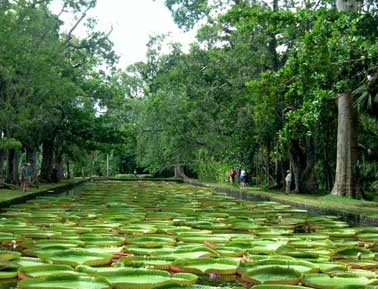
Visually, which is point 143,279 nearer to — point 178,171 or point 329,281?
point 329,281

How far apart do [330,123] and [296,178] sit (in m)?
2.68

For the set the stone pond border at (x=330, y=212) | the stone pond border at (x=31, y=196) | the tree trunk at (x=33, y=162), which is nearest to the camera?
the stone pond border at (x=330, y=212)

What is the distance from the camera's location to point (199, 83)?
24844 mm

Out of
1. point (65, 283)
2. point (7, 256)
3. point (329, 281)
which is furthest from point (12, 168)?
point (329, 281)

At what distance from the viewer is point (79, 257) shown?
651 cm

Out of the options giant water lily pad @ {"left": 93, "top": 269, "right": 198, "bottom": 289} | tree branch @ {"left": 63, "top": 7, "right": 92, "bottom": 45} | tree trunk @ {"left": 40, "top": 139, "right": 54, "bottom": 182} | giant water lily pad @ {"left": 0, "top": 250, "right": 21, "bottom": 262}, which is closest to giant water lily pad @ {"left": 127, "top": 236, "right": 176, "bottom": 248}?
giant water lily pad @ {"left": 0, "top": 250, "right": 21, "bottom": 262}

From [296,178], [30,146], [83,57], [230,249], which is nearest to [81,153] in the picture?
[83,57]

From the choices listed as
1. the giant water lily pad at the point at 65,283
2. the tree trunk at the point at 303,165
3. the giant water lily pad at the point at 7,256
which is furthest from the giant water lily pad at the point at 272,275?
the tree trunk at the point at 303,165

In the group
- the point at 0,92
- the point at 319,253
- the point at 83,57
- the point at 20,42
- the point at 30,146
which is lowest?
the point at 319,253

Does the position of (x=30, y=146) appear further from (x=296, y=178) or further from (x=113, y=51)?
(x=296, y=178)

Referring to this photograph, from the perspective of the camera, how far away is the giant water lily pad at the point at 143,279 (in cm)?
510

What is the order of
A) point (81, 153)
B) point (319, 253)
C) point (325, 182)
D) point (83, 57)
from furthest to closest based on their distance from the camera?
point (81, 153)
point (83, 57)
point (325, 182)
point (319, 253)

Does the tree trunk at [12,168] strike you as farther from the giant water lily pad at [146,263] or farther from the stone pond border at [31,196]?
the giant water lily pad at [146,263]

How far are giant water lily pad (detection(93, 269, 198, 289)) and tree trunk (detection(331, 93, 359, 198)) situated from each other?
13103 mm
